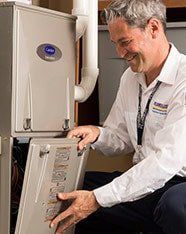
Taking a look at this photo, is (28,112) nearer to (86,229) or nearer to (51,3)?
(86,229)

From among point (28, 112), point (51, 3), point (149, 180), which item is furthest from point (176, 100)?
point (51, 3)

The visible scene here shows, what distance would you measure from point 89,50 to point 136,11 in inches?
9.8

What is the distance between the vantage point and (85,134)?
1479 mm

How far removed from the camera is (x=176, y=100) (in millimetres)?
1368

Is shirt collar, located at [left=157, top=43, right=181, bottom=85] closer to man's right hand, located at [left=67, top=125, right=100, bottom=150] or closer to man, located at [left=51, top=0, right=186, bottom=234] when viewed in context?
man, located at [left=51, top=0, right=186, bottom=234]

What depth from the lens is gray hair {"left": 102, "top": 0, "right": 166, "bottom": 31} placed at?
1.40m

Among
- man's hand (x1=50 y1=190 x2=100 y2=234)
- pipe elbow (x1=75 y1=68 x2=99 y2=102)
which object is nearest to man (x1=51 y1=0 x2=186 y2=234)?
man's hand (x1=50 y1=190 x2=100 y2=234)

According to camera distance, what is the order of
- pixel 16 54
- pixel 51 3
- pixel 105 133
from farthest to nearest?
pixel 51 3
pixel 105 133
pixel 16 54

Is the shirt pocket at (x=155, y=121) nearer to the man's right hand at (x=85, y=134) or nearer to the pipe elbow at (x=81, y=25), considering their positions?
the man's right hand at (x=85, y=134)

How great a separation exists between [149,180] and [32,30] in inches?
19.6

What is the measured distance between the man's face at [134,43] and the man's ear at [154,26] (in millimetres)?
11

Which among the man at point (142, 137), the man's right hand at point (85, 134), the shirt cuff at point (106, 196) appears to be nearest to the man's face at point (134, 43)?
the man at point (142, 137)

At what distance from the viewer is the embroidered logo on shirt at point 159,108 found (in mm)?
1415

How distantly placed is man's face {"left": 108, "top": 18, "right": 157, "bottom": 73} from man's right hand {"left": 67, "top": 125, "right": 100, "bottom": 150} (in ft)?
0.80
